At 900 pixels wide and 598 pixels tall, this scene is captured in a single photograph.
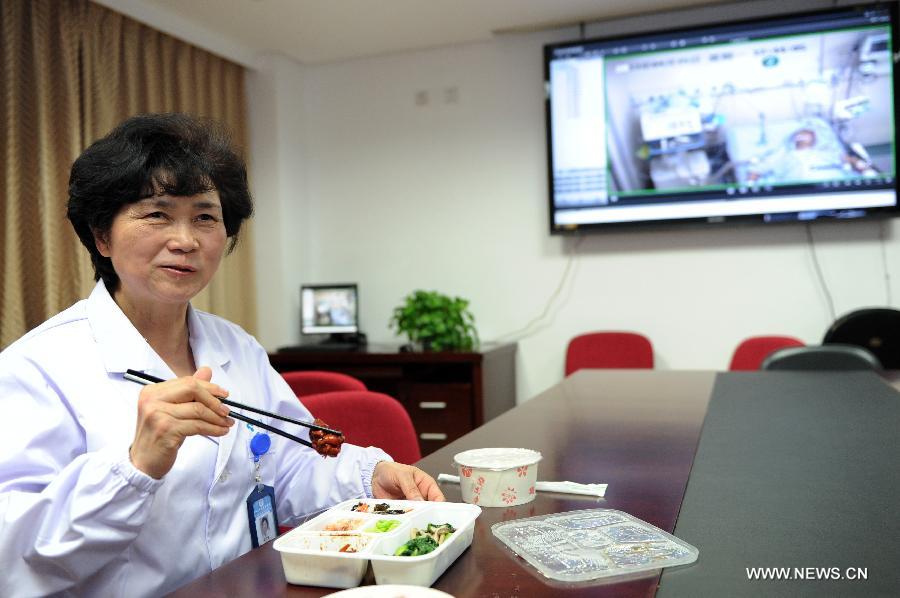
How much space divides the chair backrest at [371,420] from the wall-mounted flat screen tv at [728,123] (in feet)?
8.54

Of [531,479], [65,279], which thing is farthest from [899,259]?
[65,279]

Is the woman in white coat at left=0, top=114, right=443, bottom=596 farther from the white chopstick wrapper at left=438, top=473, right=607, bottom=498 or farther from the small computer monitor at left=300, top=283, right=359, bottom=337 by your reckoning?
the small computer monitor at left=300, top=283, right=359, bottom=337

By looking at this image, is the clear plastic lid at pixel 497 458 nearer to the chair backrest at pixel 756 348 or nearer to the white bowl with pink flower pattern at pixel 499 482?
the white bowl with pink flower pattern at pixel 499 482

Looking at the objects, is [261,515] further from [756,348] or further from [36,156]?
[756,348]

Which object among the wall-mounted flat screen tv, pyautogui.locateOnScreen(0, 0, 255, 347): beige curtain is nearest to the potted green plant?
the wall-mounted flat screen tv

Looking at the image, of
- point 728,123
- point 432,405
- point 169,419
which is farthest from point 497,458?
point 728,123

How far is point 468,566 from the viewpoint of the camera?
3.27ft

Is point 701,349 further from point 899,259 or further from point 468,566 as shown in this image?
point 468,566

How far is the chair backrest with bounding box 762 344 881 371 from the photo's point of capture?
2.87m

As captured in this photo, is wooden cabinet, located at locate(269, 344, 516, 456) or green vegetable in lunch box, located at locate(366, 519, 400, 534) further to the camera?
wooden cabinet, located at locate(269, 344, 516, 456)

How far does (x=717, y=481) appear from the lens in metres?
1.37

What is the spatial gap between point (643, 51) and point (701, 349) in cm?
170

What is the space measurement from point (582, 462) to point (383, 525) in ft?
2.15

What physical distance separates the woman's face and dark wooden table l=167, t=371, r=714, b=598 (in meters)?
0.50
